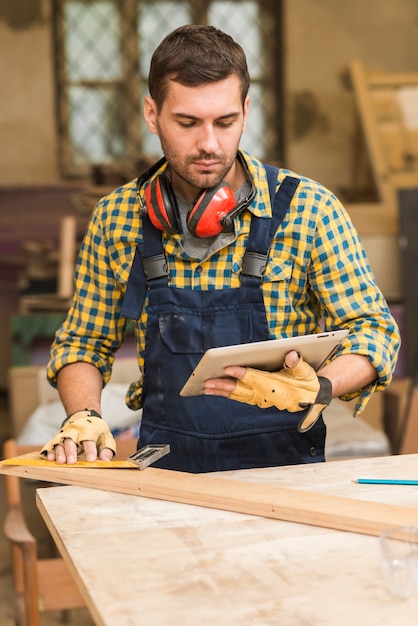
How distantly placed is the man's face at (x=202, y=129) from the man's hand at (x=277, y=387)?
1.82ft

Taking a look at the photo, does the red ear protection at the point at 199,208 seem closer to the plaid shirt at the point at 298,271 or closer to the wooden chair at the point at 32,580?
the plaid shirt at the point at 298,271

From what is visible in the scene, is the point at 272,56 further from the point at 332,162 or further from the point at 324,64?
the point at 332,162

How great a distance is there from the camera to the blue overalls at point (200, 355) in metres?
2.18

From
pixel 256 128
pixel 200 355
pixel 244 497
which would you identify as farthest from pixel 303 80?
pixel 244 497

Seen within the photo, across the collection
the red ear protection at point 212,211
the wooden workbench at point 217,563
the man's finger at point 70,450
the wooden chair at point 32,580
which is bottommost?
the wooden chair at point 32,580

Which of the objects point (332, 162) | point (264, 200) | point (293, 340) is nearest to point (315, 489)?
point (293, 340)

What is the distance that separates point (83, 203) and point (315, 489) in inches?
186

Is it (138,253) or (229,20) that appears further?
(229,20)

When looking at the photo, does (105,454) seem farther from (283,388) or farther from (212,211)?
(212,211)

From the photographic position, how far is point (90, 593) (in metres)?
1.35

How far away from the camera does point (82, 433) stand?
1941 mm

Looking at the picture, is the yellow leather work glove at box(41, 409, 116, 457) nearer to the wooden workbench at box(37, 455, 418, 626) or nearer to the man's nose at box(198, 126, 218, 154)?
the wooden workbench at box(37, 455, 418, 626)

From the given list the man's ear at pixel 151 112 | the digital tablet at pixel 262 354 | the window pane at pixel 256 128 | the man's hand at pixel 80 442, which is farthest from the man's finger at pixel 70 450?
the window pane at pixel 256 128

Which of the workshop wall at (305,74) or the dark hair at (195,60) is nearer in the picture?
the dark hair at (195,60)
